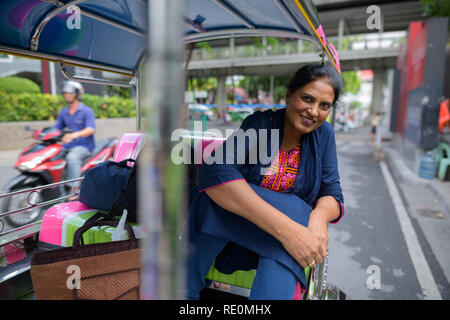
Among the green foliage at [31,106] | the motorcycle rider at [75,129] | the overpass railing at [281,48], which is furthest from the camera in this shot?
the overpass railing at [281,48]

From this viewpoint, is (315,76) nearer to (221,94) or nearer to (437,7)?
(437,7)

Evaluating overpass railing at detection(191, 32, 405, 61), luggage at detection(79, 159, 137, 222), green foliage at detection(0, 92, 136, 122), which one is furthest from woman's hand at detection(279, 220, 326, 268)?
overpass railing at detection(191, 32, 405, 61)

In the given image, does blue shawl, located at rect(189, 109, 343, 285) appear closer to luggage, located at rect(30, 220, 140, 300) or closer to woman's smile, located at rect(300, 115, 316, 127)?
woman's smile, located at rect(300, 115, 316, 127)

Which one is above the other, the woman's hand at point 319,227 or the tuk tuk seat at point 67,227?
the woman's hand at point 319,227

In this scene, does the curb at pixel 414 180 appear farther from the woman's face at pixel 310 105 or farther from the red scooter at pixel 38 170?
the red scooter at pixel 38 170

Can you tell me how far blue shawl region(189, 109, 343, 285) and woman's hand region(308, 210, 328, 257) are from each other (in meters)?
0.03

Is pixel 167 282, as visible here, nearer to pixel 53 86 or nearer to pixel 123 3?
pixel 123 3

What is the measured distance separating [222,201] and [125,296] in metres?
0.73

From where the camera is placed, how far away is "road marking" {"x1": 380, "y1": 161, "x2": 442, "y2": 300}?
2784 mm

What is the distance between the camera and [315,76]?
160cm

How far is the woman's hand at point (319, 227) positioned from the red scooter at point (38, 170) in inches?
133

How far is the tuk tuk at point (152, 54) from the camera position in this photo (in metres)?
0.64

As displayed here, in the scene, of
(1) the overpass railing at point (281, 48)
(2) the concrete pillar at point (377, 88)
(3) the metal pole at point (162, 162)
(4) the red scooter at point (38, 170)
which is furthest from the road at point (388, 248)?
(2) the concrete pillar at point (377, 88)

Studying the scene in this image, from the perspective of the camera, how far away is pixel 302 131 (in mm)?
1646
